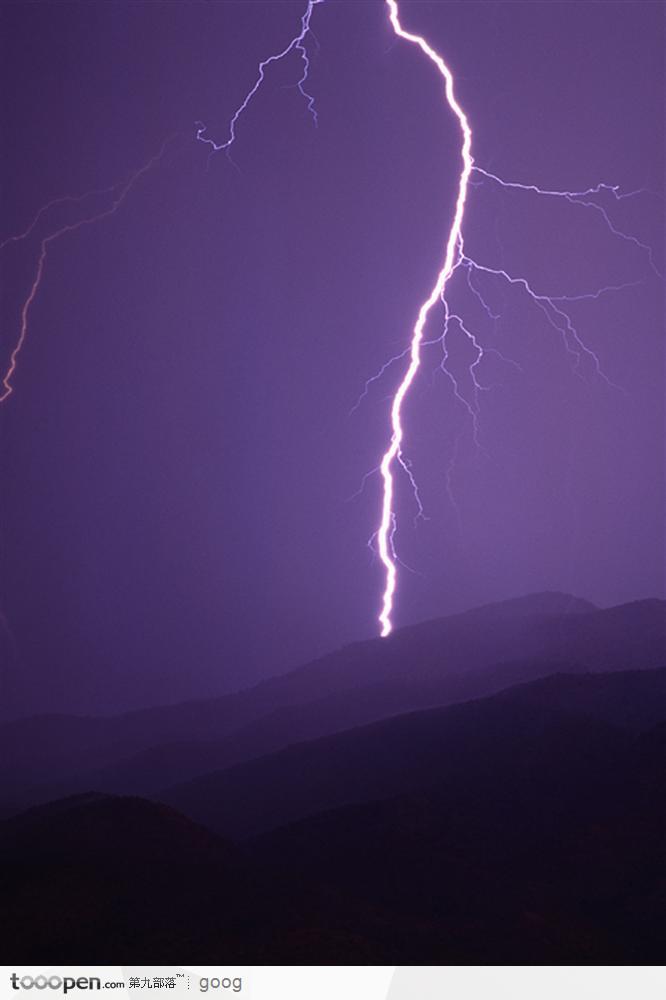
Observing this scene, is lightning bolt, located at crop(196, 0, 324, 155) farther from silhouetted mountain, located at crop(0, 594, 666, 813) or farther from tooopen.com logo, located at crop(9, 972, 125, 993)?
tooopen.com logo, located at crop(9, 972, 125, 993)

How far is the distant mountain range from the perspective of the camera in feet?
9.22

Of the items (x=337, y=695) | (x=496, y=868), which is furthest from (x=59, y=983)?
(x=337, y=695)

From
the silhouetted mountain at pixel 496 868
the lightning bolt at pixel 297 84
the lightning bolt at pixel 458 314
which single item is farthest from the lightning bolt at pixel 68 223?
the silhouetted mountain at pixel 496 868

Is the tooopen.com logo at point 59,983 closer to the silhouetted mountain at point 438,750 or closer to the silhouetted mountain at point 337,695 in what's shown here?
the silhouetted mountain at point 438,750

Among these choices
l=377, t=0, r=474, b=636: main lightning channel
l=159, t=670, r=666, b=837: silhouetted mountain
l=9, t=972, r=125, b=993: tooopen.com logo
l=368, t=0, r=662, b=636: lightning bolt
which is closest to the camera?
l=9, t=972, r=125, b=993: tooopen.com logo

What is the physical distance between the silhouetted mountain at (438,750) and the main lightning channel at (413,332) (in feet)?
5.94

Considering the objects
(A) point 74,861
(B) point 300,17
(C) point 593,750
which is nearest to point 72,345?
(B) point 300,17

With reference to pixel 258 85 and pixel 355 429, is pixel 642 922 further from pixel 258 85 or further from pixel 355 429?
pixel 258 85

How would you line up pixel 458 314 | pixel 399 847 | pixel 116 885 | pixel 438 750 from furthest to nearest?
pixel 458 314 → pixel 438 750 → pixel 399 847 → pixel 116 885

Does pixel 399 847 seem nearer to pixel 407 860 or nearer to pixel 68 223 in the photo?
pixel 407 860

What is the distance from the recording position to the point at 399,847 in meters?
3.37

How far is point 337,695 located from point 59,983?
151 inches

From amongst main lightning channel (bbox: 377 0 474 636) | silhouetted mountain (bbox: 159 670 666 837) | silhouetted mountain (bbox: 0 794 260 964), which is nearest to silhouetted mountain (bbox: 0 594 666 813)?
main lightning channel (bbox: 377 0 474 636)

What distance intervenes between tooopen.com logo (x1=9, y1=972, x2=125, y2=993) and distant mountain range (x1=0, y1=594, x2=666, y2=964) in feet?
0.23
